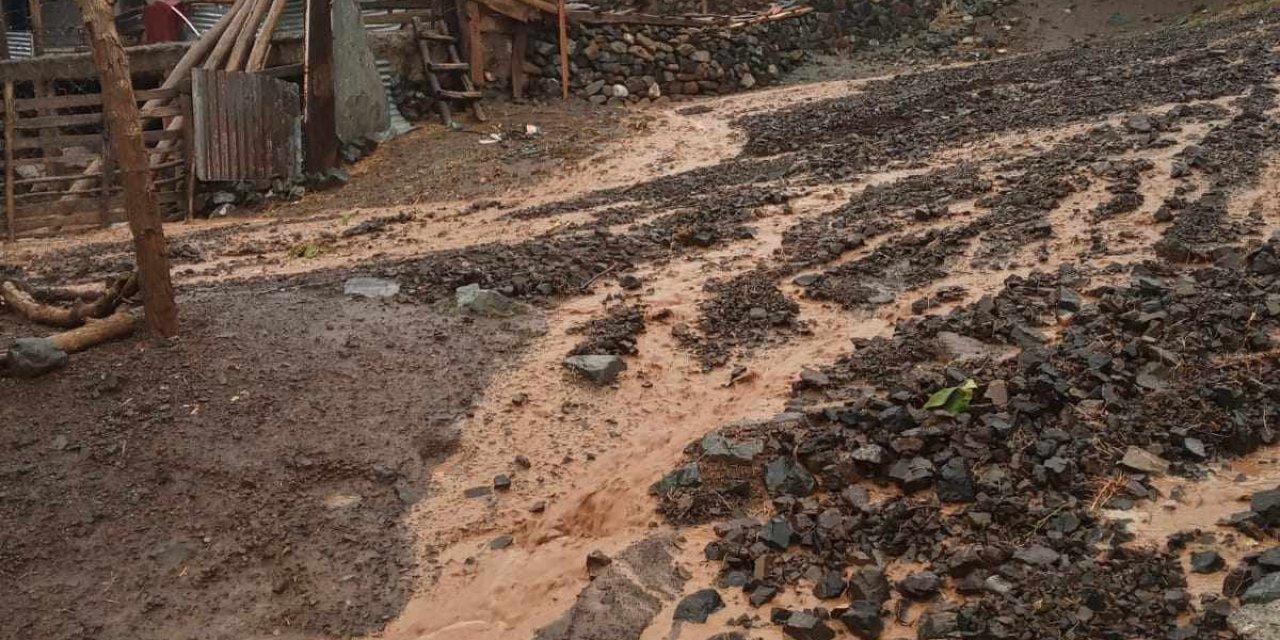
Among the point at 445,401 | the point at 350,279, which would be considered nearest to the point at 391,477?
the point at 445,401

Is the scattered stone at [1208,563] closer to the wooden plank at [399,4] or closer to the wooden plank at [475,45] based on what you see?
the wooden plank at [475,45]

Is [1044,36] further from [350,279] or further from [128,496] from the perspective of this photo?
[128,496]

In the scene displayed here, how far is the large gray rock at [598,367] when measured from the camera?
17.6 feet

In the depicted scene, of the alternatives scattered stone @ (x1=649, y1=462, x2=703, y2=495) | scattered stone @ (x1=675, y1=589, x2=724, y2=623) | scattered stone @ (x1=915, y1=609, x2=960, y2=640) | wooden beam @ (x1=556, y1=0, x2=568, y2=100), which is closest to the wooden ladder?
wooden beam @ (x1=556, y1=0, x2=568, y2=100)

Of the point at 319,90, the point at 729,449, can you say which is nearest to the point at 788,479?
the point at 729,449

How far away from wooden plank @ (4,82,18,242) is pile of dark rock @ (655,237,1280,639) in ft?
30.8

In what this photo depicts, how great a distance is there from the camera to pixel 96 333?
17.2 feet

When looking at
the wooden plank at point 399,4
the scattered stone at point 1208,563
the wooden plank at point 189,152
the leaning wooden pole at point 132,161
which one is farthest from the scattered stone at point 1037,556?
the wooden plank at point 399,4

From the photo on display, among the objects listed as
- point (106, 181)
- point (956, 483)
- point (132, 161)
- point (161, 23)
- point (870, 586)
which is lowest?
point (106, 181)

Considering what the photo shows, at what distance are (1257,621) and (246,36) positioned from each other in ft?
39.9

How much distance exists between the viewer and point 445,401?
5.19 meters

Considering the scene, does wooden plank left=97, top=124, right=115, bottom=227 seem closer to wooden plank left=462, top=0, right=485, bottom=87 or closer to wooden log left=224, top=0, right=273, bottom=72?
wooden log left=224, top=0, right=273, bottom=72

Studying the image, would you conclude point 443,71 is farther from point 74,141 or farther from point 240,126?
point 74,141

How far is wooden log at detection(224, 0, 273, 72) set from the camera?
11.9 meters
